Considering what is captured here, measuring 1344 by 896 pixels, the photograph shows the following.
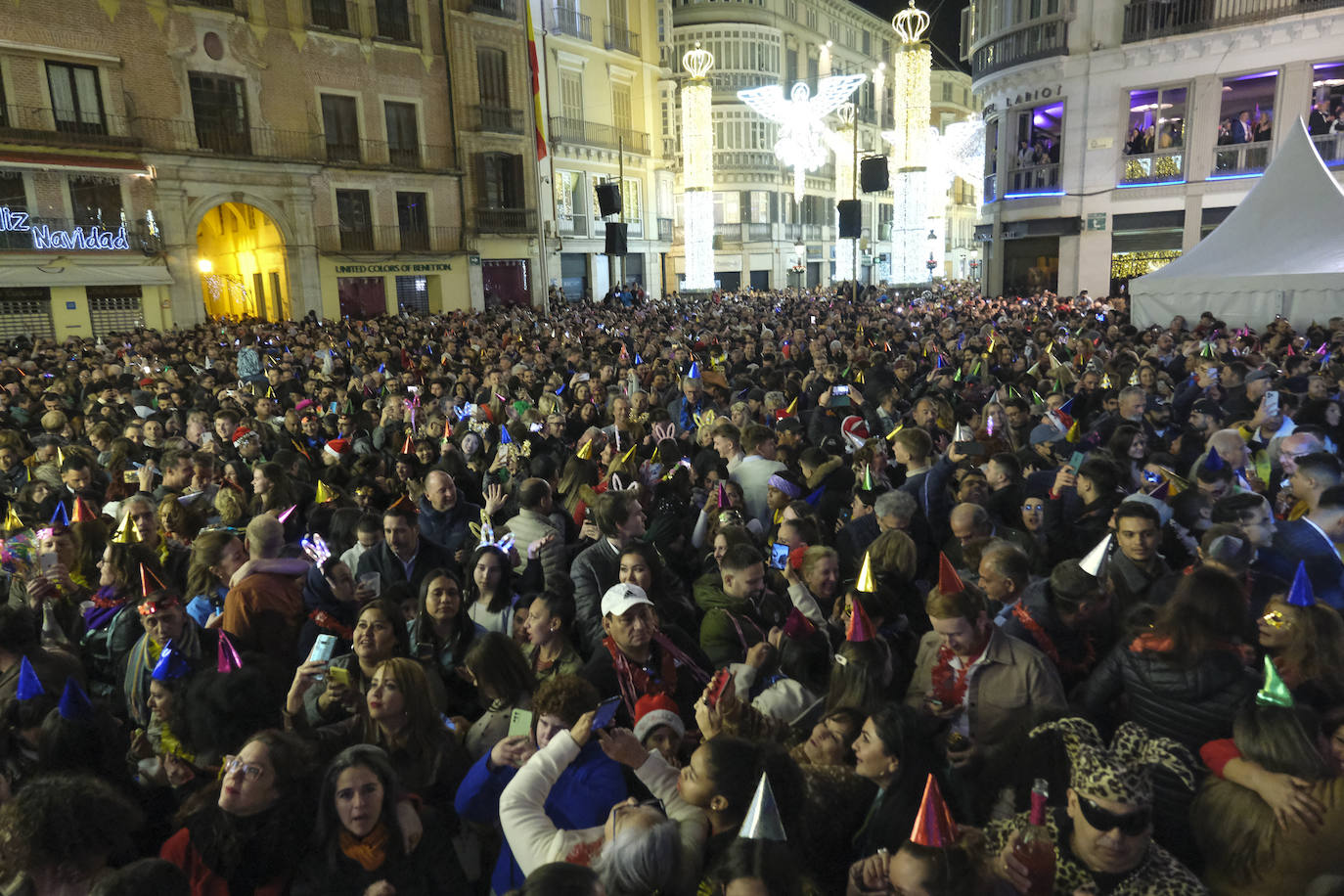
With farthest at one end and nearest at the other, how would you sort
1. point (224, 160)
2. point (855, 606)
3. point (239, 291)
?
point (239, 291) < point (224, 160) < point (855, 606)

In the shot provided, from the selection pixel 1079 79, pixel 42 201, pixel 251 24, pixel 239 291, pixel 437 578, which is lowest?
pixel 437 578

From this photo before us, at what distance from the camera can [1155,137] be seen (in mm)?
24453

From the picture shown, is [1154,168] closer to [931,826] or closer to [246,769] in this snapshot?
[931,826]

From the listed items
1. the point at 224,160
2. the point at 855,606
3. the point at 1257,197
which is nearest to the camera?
the point at 855,606

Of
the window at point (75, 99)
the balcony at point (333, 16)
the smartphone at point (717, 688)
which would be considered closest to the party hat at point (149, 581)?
the smartphone at point (717, 688)

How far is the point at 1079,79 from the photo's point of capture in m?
24.6

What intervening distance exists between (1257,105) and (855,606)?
27.4m

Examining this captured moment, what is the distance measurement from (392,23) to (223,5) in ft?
19.1

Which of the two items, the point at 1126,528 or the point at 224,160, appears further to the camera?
the point at 224,160

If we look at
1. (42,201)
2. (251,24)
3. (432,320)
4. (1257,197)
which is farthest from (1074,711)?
(251,24)

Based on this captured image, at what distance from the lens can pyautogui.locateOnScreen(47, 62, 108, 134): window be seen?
23.4 meters

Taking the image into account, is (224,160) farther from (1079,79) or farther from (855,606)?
(855,606)

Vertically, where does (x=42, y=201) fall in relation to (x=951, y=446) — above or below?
above

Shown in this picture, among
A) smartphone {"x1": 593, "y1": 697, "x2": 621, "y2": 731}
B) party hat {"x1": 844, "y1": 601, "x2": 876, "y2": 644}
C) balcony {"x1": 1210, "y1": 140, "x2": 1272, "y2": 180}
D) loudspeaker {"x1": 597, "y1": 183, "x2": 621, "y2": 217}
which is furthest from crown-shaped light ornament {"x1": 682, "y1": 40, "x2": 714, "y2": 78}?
smartphone {"x1": 593, "y1": 697, "x2": 621, "y2": 731}
